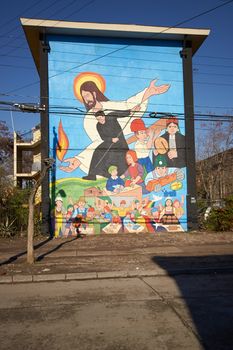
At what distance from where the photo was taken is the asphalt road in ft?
16.5

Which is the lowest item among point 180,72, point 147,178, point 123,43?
point 147,178

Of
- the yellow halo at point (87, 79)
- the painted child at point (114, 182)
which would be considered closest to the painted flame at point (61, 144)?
the yellow halo at point (87, 79)

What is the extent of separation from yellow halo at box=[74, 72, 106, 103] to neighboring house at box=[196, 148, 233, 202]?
63.7ft

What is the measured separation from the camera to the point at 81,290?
26.9 ft

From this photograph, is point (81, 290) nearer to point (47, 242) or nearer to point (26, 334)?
point (26, 334)

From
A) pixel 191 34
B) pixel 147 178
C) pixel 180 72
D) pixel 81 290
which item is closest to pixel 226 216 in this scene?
pixel 147 178

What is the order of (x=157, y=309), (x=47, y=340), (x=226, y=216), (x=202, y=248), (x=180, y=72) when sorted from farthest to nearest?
(x=180, y=72)
(x=226, y=216)
(x=202, y=248)
(x=157, y=309)
(x=47, y=340)

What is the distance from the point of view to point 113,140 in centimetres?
1902

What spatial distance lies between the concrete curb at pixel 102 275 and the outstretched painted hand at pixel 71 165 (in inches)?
367

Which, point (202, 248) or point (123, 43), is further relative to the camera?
point (123, 43)

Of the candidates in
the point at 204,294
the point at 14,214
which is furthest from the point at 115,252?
the point at 14,214

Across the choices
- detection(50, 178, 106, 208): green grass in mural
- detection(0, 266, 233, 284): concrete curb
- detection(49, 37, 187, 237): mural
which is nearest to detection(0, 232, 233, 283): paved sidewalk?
detection(0, 266, 233, 284): concrete curb

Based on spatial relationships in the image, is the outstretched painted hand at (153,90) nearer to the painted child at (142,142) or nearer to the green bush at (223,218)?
the painted child at (142,142)

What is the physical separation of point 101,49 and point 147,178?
22.8ft
